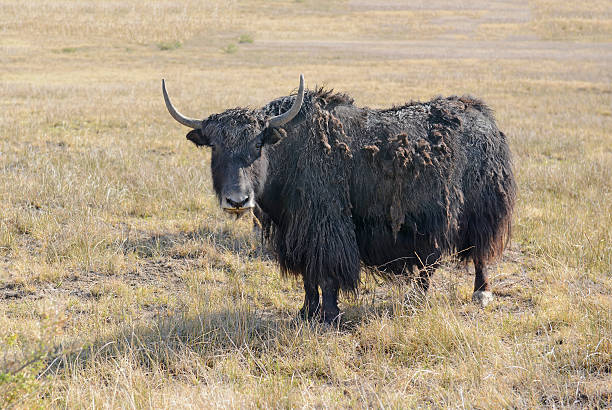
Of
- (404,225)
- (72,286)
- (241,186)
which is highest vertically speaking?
(241,186)

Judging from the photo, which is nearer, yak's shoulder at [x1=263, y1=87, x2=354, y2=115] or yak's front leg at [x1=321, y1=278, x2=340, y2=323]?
yak's front leg at [x1=321, y1=278, x2=340, y2=323]

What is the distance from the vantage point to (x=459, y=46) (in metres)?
46.4

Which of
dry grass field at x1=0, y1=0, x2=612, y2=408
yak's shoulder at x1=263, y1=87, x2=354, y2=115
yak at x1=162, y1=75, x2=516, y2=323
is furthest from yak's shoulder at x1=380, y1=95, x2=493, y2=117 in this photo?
dry grass field at x1=0, y1=0, x2=612, y2=408

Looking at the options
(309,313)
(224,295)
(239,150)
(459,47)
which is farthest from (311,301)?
(459,47)

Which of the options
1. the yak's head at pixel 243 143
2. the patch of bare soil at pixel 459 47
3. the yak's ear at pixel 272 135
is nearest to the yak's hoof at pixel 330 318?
the yak's head at pixel 243 143

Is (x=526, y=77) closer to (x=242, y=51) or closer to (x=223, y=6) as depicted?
(x=242, y=51)

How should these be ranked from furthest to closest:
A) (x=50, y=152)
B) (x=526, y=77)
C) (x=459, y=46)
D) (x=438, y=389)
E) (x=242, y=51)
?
1. (x=459, y=46)
2. (x=242, y=51)
3. (x=526, y=77)
4. (x=50, y=152)
5. (x=438, y=389)

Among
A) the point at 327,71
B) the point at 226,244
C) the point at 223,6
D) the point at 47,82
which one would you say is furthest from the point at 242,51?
the point at 226,244

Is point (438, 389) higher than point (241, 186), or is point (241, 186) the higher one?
point (241, 186)

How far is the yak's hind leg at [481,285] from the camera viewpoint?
6.06 metres

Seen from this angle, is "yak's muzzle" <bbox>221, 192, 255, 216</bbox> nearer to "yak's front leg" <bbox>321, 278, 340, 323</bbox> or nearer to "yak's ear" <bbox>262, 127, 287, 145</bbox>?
"yak's ear" <bbox>262, 127, 287, 145</bbox>

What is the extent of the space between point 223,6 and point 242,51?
30.2 metres

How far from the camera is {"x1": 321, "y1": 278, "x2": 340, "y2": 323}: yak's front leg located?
5.47 metres

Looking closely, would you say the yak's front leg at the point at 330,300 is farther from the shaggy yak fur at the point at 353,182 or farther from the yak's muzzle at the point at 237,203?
the yak's muzzle at the point at 237,203
